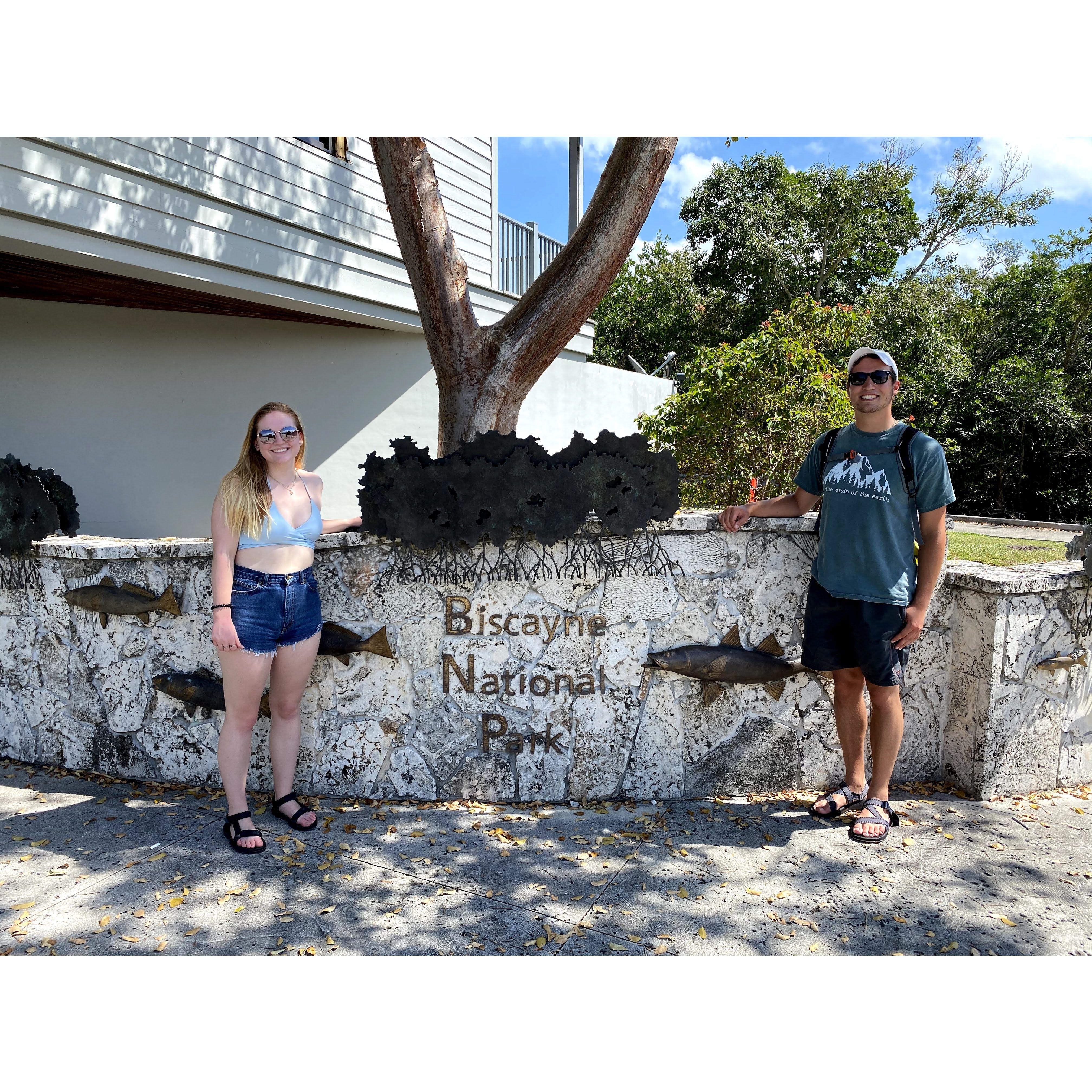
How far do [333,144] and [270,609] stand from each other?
251 inches

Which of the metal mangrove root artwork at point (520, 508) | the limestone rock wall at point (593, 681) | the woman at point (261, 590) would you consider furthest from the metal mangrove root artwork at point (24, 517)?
the metal mangrove root artwork at point (520, 508)

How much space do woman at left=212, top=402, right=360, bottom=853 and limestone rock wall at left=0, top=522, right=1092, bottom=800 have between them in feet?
1.16

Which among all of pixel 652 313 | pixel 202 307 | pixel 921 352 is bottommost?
pixel 202 307

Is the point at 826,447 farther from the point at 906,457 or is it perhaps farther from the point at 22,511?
the point at 22,511

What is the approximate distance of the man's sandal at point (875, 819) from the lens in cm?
347

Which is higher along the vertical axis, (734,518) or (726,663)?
(734,518)

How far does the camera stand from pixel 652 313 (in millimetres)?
26781

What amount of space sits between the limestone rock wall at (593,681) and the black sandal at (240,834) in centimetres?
50

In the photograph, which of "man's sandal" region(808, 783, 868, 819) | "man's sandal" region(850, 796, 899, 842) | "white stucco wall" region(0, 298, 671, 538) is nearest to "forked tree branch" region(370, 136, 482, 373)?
"man's sandal" region(808, 783, 868, 819)

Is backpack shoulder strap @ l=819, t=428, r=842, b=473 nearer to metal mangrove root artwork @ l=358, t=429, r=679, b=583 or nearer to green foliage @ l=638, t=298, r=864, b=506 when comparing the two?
metal mangrove root artwork @ l=358, t=429, r=679, b=583

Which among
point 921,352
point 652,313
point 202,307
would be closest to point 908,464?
point 202,307

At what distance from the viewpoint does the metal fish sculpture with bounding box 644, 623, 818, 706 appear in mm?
3848

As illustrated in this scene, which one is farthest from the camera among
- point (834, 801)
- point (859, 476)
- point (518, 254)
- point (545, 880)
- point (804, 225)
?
point (804, 225)

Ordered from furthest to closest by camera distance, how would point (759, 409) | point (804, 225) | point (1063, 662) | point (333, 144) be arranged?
point (804, 225) < point (333, 144) < point (759, 409) < point (1063, 662)
